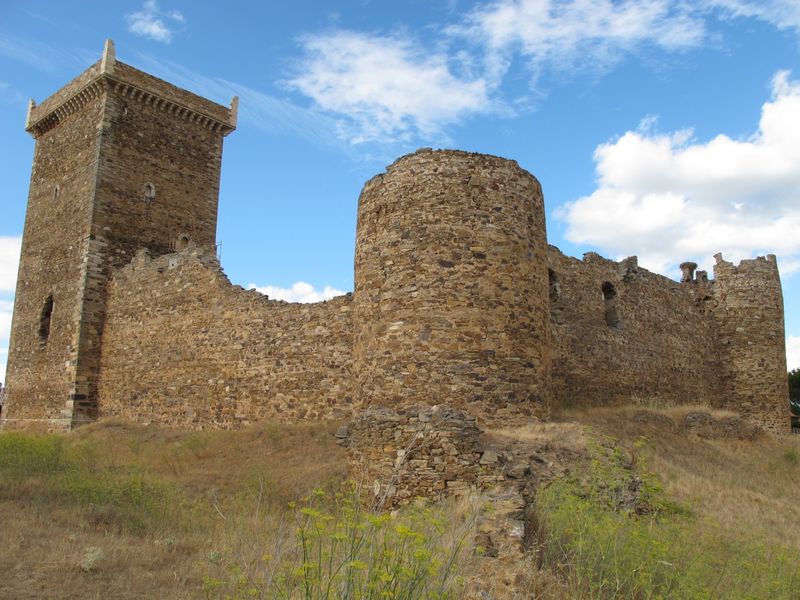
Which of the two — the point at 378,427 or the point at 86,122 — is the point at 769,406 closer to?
the point at 378,427

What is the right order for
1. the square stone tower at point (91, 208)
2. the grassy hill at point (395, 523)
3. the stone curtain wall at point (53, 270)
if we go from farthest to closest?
the stone curtain wall at point (53, 270), the square stone tower at point (91, 208), the grassy hill at point (395, 523)

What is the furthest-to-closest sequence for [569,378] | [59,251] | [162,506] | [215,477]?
1. [59,251]
2. [569,378]
3. [215,477]
4. [162,506]

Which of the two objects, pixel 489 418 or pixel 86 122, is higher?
pixel 86 122

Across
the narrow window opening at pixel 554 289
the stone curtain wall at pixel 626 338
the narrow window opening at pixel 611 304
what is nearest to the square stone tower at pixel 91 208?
the narrow window opening at pixel 554 289

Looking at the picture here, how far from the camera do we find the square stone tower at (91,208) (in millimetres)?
19812


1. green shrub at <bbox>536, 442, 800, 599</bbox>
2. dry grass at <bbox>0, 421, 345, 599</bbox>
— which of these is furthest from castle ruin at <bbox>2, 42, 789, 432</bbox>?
green shrub at <bbox>536, 442, 800, 599</bbox>

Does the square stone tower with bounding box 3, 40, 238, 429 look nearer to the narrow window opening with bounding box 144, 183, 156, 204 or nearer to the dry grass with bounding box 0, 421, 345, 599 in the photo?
the narrow window opening with bounding box 144, 183, 156, 204

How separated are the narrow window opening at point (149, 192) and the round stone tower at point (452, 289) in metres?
11.9

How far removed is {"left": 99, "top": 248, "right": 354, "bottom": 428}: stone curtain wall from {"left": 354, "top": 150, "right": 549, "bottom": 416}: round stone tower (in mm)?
2257

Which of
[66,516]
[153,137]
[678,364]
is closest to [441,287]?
[66,516]

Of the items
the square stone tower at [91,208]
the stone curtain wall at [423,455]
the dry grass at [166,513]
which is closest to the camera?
the dry grass at [166,513]

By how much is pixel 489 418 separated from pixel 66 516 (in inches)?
226

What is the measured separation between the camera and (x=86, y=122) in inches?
846

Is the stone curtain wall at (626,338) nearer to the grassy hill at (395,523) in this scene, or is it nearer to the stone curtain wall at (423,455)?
the grassy hill at (395,523)
